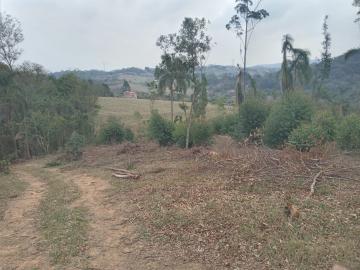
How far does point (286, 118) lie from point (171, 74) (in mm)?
8288

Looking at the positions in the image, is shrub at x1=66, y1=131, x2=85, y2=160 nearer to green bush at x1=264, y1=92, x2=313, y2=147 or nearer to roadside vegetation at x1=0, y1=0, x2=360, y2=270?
roadside vegetation at x1=0, y1=0, x2=360, y2=270

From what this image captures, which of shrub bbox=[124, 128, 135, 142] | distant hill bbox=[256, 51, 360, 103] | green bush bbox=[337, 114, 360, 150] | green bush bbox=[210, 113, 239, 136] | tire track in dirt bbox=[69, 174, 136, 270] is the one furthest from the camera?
distant hill bbox=[256, 51, 360, 103]

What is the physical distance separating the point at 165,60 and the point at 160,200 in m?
13.6

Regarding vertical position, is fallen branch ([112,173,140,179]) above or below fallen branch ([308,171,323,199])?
below

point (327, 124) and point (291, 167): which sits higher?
point (327, 124)

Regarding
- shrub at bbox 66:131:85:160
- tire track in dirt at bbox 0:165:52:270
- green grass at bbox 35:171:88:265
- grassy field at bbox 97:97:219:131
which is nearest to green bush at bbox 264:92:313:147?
green grass at bbox 35:171:88:265

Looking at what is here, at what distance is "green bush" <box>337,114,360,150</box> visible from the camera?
16.3 m

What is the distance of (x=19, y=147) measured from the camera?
1298 inches

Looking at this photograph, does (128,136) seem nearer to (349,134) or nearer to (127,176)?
(127,176)

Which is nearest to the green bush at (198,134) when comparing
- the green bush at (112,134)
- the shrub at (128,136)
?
the green bush at (112,134)

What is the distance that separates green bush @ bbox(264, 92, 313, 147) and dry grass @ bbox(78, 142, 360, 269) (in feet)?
21.3

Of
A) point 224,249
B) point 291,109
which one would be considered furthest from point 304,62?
point 224,249

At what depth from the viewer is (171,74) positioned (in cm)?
2489

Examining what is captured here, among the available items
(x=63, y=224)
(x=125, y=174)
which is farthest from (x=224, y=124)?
(x=63, y=224)
